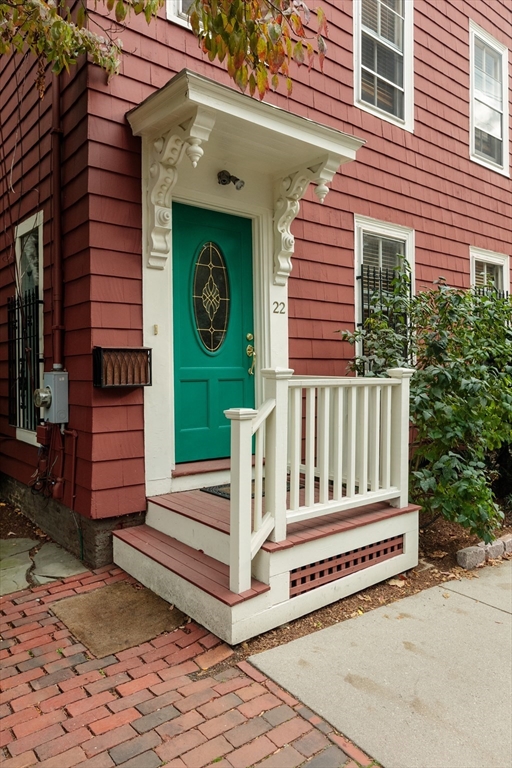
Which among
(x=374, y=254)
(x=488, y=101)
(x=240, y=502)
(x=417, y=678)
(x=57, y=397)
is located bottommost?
(x=417, y=678)

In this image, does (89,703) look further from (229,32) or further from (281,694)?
(229,32)

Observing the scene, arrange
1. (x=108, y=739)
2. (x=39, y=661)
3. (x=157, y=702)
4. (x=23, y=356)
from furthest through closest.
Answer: (x=23, y=356), (x=39, y=661), (x=157, y=702), (x=108, y=739)

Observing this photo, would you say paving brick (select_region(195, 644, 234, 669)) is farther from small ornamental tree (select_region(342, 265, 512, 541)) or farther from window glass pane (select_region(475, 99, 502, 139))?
window glass pane (select_region(475, 99, 502, 139))

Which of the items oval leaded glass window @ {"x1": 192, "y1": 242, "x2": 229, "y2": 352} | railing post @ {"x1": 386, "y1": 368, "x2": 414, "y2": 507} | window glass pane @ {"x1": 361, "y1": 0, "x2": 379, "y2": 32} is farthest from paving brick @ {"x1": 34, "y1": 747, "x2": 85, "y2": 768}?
window glass pane @ {"x1": 361, "y1": 0, "x2": 379, "y2": 32}

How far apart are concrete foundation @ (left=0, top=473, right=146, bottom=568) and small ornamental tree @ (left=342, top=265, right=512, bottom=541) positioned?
210 cm

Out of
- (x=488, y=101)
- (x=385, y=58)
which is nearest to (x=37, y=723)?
(x=385, y=58)

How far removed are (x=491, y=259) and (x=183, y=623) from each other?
6372 mm

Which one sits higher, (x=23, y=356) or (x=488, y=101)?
(x=488, y=101)

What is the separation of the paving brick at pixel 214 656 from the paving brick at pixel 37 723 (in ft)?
2.03

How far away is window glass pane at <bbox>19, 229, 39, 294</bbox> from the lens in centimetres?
446

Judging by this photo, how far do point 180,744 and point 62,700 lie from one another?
59cm

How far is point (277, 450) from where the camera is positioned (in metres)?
2.79

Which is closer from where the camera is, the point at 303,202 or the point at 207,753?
the point at 207,753

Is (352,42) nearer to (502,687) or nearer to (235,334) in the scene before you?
(235,334)
